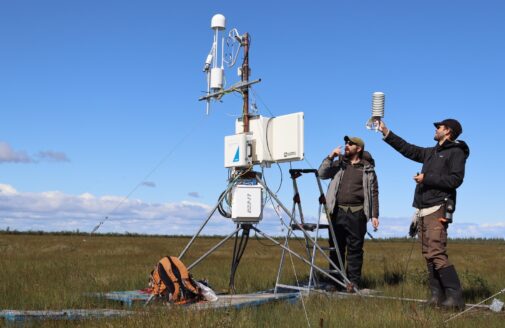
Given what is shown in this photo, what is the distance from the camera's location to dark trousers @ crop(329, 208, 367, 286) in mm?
9242

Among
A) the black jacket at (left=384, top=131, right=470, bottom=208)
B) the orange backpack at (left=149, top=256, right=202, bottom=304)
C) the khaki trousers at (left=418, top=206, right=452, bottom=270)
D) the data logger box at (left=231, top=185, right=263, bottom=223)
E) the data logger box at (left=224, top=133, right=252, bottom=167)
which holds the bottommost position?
the orange backpack at (left=149, top=256, right=202, bottom=304)

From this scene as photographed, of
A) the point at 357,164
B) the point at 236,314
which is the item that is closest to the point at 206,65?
the point at 357,164

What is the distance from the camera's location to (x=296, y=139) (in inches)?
336

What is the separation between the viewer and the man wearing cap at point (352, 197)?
362 inches

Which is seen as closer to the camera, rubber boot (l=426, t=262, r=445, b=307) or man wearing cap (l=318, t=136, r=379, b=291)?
rubber boot (l=426, t=262, r=445, b=307)

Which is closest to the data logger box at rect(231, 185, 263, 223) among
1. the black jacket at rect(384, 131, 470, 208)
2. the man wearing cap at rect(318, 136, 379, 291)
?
the man wearing cap at rect(318, 136, 379, 291)

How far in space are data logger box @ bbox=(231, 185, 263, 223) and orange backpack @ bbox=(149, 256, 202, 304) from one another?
1.18 meters

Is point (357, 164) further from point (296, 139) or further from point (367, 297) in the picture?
point (367, 297)

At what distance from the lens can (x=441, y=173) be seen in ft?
25.4

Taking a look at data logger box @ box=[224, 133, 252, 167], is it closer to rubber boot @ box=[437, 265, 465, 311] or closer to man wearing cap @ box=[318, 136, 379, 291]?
man wearing cap @ box=[318, 136, 379, 291]

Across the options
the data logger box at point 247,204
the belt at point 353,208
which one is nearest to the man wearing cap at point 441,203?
the belt at point 353,208

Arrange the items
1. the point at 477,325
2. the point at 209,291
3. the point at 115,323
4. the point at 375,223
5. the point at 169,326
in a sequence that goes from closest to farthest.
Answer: the point at 169,326 < the point at 115,323 < the point at 477,325 < the point at 209,291 < the point at 375,223

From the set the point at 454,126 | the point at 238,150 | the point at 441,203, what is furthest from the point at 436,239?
the point at 238,150

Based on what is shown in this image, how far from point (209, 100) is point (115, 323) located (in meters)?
4.38
